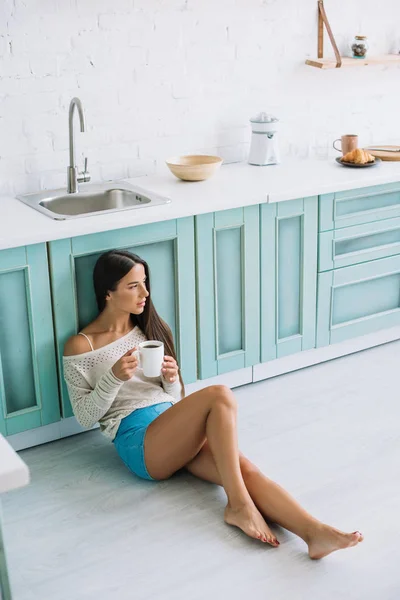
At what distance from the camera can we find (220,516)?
2582 millimetres

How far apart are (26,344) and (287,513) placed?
1.01 meters

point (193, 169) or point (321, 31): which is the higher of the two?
point (321, 31)

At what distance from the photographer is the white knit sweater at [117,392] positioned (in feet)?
9.11

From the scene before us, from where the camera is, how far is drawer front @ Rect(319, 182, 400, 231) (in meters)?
3.36

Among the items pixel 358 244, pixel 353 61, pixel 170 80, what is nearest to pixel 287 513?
pixel 358 244

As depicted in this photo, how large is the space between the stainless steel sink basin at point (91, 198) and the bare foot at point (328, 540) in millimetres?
1356

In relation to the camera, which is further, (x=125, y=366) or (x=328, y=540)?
(x=125, y=366)

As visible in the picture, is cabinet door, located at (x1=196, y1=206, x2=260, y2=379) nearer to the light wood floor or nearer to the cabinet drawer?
the light wood floor

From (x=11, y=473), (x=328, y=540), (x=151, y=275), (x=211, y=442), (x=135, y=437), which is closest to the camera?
(x=11, y=473)

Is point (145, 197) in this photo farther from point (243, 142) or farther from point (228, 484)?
point (228, 484)

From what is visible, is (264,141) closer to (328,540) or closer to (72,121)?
(72,121)

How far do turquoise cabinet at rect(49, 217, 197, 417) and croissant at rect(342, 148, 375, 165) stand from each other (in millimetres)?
966

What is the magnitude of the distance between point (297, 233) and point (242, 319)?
401 millimetres

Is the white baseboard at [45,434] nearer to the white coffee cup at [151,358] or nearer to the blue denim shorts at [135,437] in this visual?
the blue denim shorts at [135,437]
